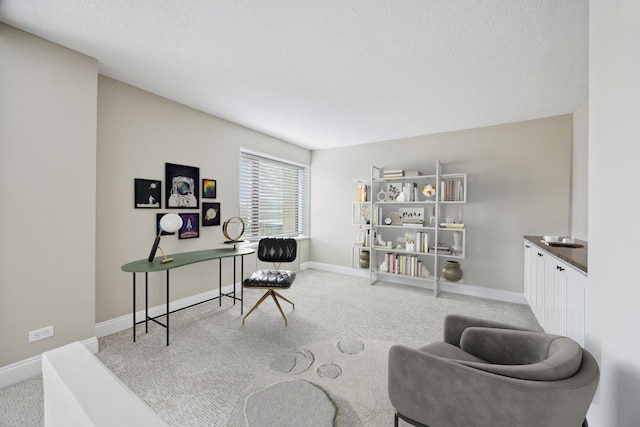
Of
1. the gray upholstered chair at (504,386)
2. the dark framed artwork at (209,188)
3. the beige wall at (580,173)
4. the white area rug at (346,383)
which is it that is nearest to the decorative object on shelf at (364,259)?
the white area rug at (346,383)

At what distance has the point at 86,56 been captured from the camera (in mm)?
2215

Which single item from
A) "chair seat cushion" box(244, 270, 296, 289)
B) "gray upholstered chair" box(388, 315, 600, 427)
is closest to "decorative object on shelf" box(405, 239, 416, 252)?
"chair seat cushion" box(244, 270, 296, 289)

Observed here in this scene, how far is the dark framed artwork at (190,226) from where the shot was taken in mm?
3182

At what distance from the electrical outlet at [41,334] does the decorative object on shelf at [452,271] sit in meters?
4.46

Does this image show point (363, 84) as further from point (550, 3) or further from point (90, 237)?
point (90, 237)

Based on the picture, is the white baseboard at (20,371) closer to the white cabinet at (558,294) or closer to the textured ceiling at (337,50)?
the textured ceiling at (337,50)

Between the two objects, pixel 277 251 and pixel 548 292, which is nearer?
pixel 548 292

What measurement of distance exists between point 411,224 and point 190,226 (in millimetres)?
3273

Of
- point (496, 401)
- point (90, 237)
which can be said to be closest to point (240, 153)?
point (90, 237)

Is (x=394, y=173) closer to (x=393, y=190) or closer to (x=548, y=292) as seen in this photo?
(x=393, y=190)

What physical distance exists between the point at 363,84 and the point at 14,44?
2.80 metres

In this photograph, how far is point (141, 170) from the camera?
281cm

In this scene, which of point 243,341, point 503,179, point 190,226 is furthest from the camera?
point 503,179

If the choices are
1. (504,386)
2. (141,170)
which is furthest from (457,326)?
(141,170)
